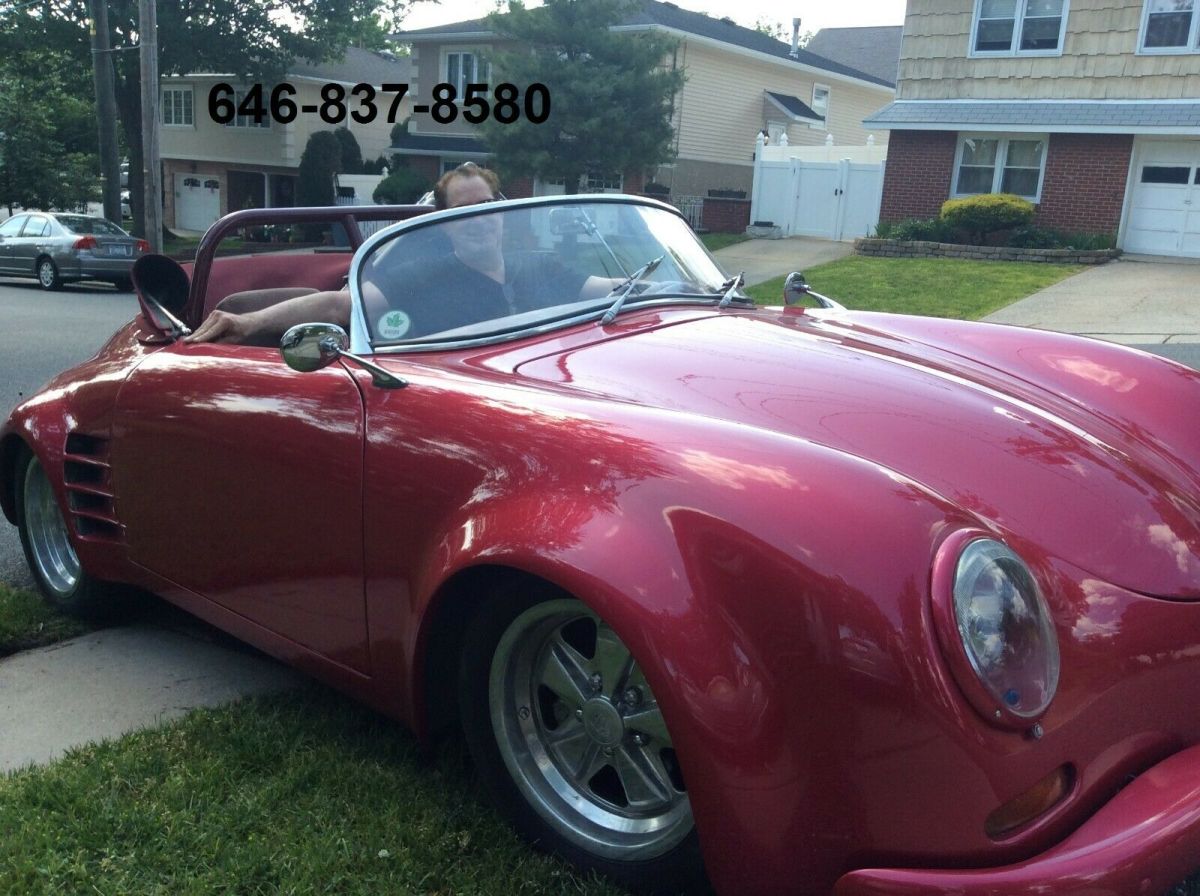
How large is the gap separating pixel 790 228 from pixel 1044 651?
2531 cm

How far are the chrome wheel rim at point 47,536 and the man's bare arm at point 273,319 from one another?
41.6 inches

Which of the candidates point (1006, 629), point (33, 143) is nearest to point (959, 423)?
point (1006, 629)

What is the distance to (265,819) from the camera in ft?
8.86

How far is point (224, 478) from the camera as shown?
124 inches

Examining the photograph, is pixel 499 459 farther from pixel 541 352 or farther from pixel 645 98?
pixel 645 98

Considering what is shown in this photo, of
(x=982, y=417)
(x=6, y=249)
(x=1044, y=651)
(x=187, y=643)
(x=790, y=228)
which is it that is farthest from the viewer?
(x=790, y=228)

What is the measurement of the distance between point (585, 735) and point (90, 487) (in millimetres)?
2181

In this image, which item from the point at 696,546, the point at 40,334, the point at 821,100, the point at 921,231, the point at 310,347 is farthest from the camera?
the point at 821,100

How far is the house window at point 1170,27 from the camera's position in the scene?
1958 centimetres

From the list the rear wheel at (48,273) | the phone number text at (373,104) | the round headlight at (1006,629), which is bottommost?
the rear wheel at (48,273)

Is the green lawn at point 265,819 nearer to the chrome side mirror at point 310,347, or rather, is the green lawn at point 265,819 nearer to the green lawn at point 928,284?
the chrome side mirror at point 310,347

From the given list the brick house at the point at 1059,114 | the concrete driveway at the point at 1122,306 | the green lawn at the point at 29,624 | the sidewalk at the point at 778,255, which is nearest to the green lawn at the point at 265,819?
the green lawn at the point at 29,624

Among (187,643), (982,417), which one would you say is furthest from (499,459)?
(187,643)

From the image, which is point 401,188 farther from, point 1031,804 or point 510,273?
point 1031,804
